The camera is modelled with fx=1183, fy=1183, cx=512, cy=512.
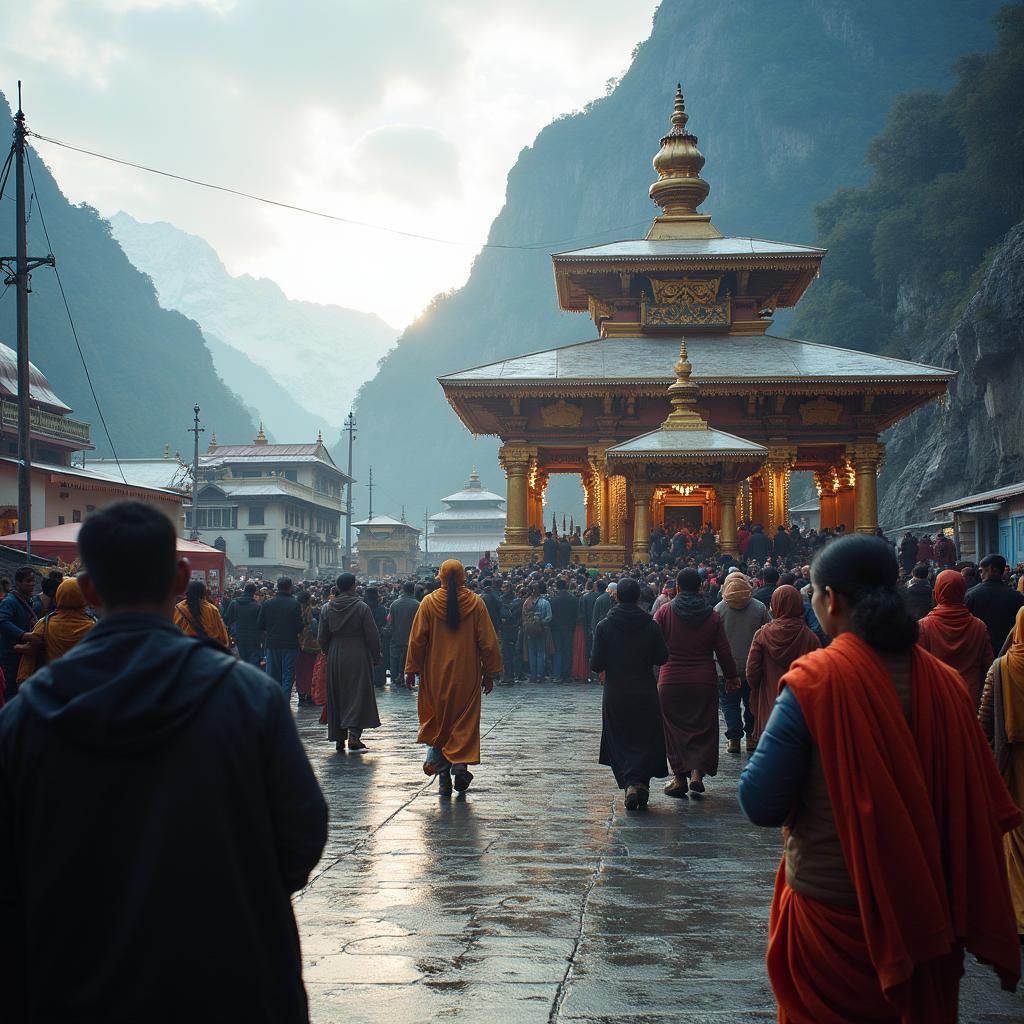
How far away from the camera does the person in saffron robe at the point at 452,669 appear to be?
8.84 m

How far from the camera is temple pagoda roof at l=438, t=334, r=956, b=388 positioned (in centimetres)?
2731

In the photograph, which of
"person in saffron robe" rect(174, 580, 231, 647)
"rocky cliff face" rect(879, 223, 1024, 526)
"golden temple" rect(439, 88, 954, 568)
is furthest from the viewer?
"rocky cliff face" rect(879, 223, 1024, 526)

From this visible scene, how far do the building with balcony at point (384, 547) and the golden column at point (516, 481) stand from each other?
5019 cm

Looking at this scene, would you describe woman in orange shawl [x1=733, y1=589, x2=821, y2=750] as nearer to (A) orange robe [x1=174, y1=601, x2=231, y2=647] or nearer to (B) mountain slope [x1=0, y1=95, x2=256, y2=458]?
(A) orange robe [x1=174, y1=601, x2=231, y2=647]

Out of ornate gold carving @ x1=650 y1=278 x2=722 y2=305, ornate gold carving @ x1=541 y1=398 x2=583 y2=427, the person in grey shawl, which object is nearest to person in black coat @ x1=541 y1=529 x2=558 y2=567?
ornate gold carving @ x1=541 y1=398 x2=583 y2=427

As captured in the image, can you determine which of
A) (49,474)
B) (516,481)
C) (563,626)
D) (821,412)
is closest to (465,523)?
(49,474)

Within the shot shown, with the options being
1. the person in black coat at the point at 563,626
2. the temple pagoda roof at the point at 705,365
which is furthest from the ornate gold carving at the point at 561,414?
the person in black coat at the point at 563,626

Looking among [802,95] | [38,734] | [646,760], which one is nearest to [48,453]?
[646,760]

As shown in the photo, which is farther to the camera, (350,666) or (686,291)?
(686,291)

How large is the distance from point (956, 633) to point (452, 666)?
11.9 feet

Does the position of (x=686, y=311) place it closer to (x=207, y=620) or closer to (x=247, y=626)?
(x=247, y=626)

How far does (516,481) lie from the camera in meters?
28.8

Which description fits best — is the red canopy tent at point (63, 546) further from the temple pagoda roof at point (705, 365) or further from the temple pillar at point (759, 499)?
the temple pillar at point (759, 499)

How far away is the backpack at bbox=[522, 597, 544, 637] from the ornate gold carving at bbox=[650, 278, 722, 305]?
1501cm
